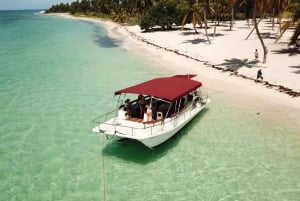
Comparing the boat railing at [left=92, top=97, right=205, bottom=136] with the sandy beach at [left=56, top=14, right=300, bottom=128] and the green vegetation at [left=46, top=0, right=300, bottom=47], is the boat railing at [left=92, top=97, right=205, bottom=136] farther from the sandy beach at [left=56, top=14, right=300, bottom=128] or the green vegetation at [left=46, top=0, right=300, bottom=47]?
the green vegetation at [left=46, top=0, right=300, bottom=47]

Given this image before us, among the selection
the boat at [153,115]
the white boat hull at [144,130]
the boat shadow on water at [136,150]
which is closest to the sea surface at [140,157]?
the boat shadow on water at [136,150]

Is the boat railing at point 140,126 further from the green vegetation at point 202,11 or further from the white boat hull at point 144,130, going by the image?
the green vegetation at point 202,11

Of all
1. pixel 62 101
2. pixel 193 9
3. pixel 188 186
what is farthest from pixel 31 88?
pixel 193 9

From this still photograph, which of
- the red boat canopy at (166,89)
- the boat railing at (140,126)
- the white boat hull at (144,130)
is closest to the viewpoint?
the white boat hull at (144,130)

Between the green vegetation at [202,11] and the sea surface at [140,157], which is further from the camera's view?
the green vegetation at [202,11]

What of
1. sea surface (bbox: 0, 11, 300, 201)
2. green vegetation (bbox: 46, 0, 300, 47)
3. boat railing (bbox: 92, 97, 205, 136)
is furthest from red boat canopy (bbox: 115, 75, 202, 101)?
green vegetation (bbox: 46, 0, 300, 47)

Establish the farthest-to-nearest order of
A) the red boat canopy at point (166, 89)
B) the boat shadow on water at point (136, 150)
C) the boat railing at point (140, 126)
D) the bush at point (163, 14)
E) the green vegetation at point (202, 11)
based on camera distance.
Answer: the bush at point (163, 14) → the green vegetation at point (202, 11) → the red boat canopy at point (166, 89) → the boat shadow on water at point (136, 150) → the boat railing at point (140, 126)

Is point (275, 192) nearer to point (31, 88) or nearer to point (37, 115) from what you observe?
point (37, 115)

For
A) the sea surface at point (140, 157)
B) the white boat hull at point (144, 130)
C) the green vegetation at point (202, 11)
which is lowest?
the sea surface at point (140, 157)
